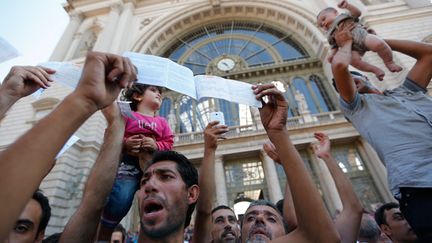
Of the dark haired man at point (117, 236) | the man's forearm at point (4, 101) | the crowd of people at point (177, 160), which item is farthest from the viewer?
the dark haired man at point (117, 236)

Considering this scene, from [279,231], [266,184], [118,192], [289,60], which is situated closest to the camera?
[118,192]

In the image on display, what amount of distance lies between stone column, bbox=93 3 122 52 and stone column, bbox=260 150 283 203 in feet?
42.6

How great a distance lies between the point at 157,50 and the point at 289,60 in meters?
11.0

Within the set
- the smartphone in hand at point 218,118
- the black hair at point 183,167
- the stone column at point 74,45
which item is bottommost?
the black hair at point 183,167

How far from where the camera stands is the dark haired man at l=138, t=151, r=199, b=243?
5.44ft

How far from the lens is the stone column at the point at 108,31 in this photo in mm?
15676

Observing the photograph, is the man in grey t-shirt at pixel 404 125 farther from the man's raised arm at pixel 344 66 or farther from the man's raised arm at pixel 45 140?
the man's raised arm at pixel 45 140

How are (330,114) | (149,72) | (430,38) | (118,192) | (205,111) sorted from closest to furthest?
(149,72) < (118,192) < (430,38) < (330,114) < (205,111)

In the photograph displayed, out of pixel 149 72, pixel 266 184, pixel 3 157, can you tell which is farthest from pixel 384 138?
pixel 266 184

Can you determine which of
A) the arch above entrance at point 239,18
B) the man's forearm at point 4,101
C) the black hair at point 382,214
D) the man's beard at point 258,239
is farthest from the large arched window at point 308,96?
the man's forearm at point 4,101

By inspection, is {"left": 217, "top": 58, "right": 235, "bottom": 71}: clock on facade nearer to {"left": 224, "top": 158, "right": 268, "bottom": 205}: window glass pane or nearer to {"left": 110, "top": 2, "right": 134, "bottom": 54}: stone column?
{"left": 110, "top": 2, "right": 134, "bottom": 54}: stone column

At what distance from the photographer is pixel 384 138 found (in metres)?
1.86

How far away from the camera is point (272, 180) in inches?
445

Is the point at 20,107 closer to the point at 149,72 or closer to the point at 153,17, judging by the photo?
the point at 153,17
